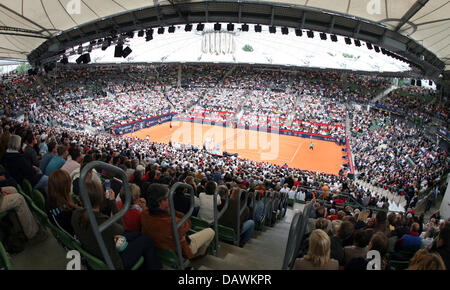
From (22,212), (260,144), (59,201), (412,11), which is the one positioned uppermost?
(412,11)

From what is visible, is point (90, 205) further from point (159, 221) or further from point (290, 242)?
point (290, 242)

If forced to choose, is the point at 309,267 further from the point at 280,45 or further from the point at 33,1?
the point at 280,45

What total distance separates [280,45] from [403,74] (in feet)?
54.7

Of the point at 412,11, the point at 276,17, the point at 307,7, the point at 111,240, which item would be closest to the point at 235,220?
the point at 111,240

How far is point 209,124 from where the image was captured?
4275 cm

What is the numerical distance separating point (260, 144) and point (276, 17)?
2223 cm

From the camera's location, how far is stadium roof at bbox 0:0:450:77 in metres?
11.9

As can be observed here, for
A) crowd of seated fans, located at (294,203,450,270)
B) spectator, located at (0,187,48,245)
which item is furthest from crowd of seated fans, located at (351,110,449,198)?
spectator, located at (0,187,48,245)

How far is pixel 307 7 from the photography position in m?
13.1

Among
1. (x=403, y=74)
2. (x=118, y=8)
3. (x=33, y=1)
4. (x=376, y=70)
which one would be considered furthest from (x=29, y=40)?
(x=376, y=70)

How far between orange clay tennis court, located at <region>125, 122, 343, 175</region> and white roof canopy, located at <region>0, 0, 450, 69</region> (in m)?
14.9

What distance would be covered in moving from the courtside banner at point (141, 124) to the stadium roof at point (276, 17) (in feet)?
58.9

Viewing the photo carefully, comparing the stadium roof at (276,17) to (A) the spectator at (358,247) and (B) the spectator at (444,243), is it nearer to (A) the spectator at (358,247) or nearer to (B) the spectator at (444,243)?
(B) the spectator at (444,243)

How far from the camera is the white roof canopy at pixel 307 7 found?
11320 millimetres
